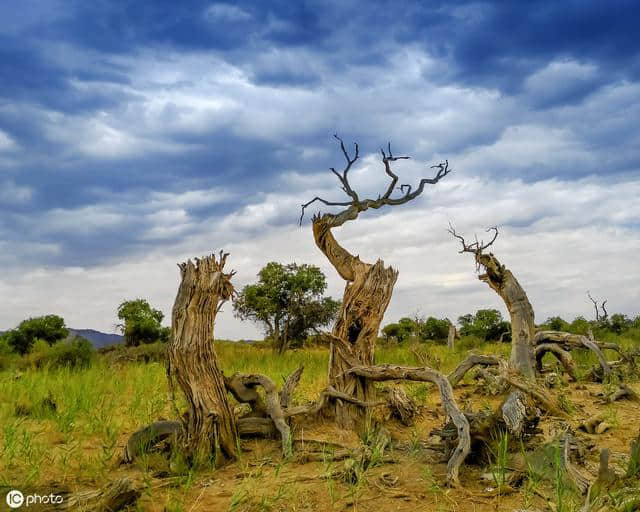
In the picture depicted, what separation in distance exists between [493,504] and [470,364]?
5241 millimetres

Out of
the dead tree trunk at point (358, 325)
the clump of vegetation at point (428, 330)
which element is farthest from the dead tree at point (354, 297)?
the clump of vegetation at point (428, 330)

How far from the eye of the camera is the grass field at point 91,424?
530cm

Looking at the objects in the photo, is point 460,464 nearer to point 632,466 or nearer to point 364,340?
point 632,466

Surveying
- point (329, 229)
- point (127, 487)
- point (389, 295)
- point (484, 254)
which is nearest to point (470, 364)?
point (484, 254)

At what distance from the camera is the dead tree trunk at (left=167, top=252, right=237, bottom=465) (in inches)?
233

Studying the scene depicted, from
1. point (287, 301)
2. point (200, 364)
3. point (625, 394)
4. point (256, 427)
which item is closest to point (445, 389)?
point (256, 427)

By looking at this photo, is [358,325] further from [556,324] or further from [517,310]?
[556,324]

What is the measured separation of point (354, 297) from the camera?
23.8 ft

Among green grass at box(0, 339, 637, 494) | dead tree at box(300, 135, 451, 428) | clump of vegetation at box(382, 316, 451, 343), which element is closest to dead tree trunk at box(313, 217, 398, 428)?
dead tree at box(300, 135, 451, 428)

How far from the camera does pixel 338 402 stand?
698cm

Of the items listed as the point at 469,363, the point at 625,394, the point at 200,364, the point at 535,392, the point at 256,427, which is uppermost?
the point at 200,364

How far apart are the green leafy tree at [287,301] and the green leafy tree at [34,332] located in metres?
7.20

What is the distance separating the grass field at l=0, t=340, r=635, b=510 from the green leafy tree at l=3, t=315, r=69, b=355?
12.7 meters

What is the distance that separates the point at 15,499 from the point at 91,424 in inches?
91.7
